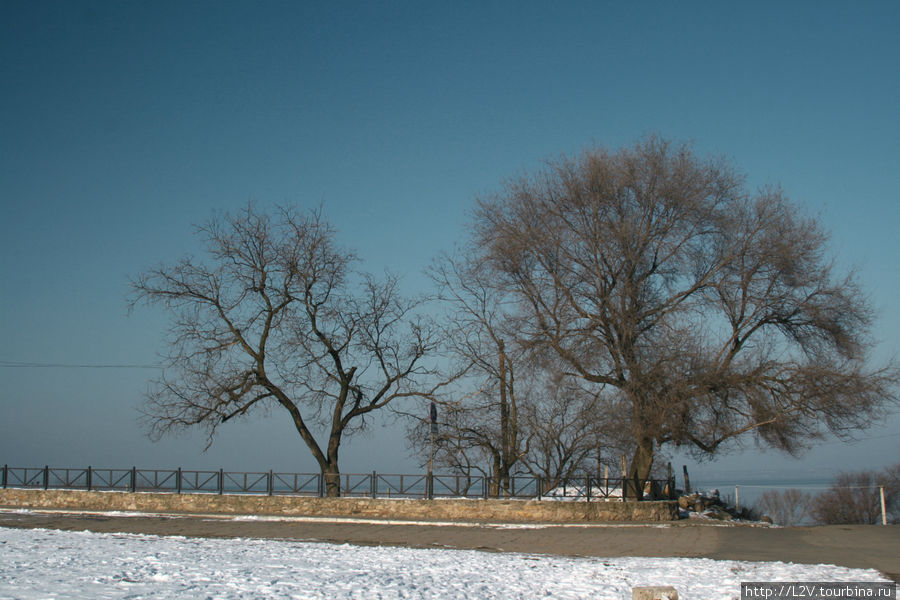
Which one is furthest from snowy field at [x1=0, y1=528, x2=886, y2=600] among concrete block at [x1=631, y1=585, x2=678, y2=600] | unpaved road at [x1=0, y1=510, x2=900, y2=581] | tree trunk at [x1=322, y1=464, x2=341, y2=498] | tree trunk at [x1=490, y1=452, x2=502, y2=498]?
tree trunk at [x1=322, y1=464, x2=341, y2=498]

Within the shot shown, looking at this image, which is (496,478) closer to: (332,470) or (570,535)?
(570,535)

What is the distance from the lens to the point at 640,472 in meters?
24.1

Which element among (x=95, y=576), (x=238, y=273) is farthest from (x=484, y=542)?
(x=238, y=273)

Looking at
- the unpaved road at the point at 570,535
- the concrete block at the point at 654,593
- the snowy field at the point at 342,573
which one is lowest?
the unpaved road at the point at 570,535

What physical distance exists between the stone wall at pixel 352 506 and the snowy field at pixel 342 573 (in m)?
6.28

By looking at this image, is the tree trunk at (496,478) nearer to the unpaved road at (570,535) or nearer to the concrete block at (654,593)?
the unpaved road at (570,535)

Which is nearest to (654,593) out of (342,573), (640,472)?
(342,573)

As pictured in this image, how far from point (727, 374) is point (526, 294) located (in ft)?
22.7

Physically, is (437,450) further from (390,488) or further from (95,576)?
(95,576)

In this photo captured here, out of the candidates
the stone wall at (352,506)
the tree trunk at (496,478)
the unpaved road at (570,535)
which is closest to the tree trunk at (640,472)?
the stone wall at (352,506)

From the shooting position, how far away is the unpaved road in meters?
15.6

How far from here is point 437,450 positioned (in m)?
29.3

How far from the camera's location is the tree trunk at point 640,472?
23688 mm

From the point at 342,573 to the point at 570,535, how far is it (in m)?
8.05
